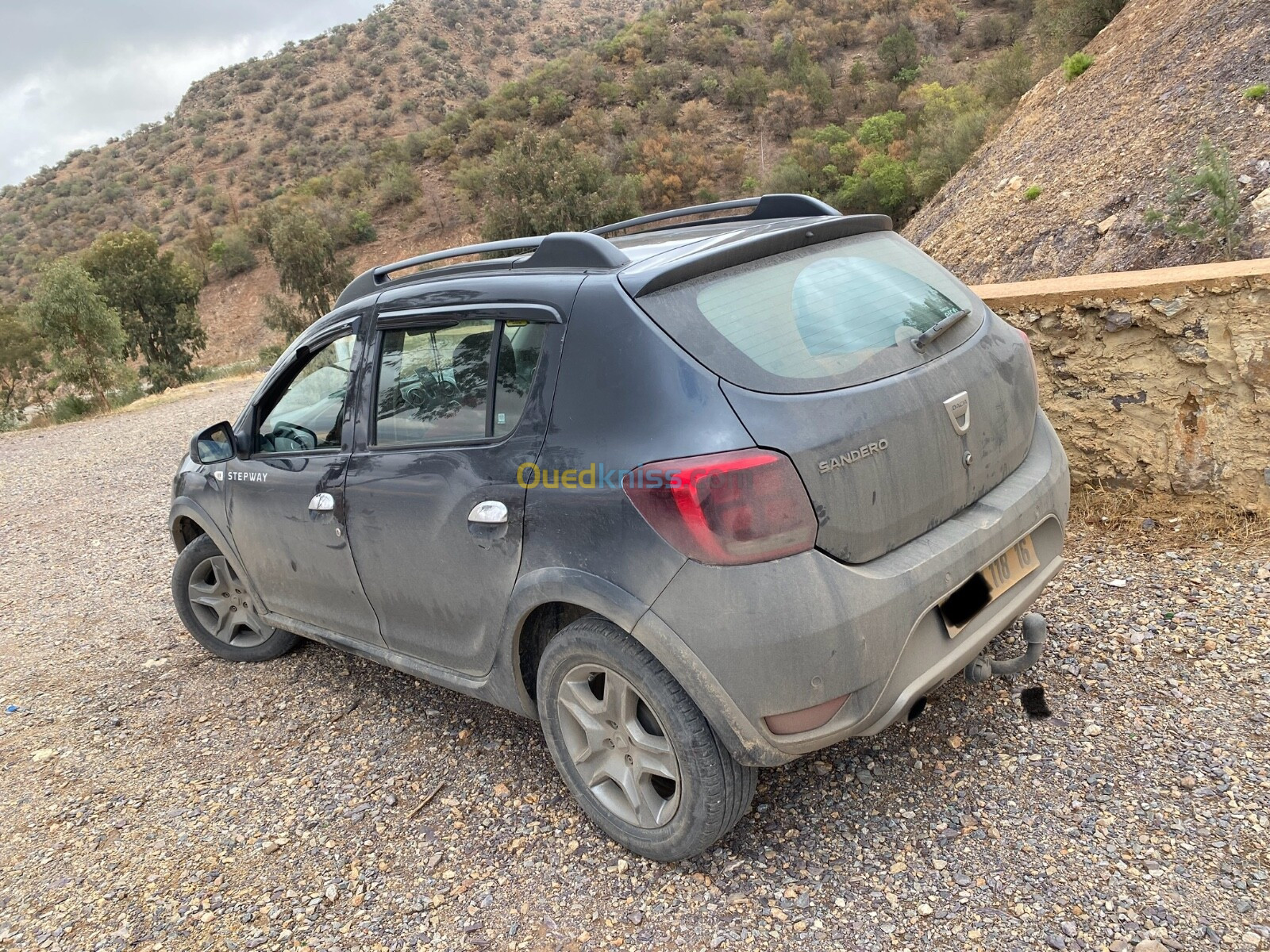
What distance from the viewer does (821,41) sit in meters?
39.8

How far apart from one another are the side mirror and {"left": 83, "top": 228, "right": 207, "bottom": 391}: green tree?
116 feet

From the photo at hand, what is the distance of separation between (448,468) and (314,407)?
3.20 feet

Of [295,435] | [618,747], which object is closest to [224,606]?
[295,435]

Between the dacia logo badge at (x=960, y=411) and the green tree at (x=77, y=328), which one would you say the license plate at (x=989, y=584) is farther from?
the green tree at (x=77, y=328)

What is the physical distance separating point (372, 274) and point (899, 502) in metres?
2.25

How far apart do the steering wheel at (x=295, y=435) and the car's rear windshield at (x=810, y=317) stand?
1.66 meters

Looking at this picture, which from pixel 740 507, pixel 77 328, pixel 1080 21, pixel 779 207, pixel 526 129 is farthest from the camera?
pixel 526 129

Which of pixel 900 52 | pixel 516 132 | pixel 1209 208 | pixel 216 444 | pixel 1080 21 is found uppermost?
pixel 516 132

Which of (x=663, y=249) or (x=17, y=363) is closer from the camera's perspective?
(x=663, y=249)

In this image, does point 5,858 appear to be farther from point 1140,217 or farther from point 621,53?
point 621,53

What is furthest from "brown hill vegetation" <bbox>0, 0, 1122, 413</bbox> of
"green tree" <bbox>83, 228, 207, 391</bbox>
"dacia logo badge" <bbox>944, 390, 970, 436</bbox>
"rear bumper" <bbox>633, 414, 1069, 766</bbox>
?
"rear bumper" <bbox>633, 414, 1069, 766</bbox>

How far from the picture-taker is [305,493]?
10.7 feet

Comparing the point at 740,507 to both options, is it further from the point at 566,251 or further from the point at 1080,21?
the point at 1080,21

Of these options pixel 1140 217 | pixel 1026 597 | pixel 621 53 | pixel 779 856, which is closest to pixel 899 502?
pixel 1026 597
